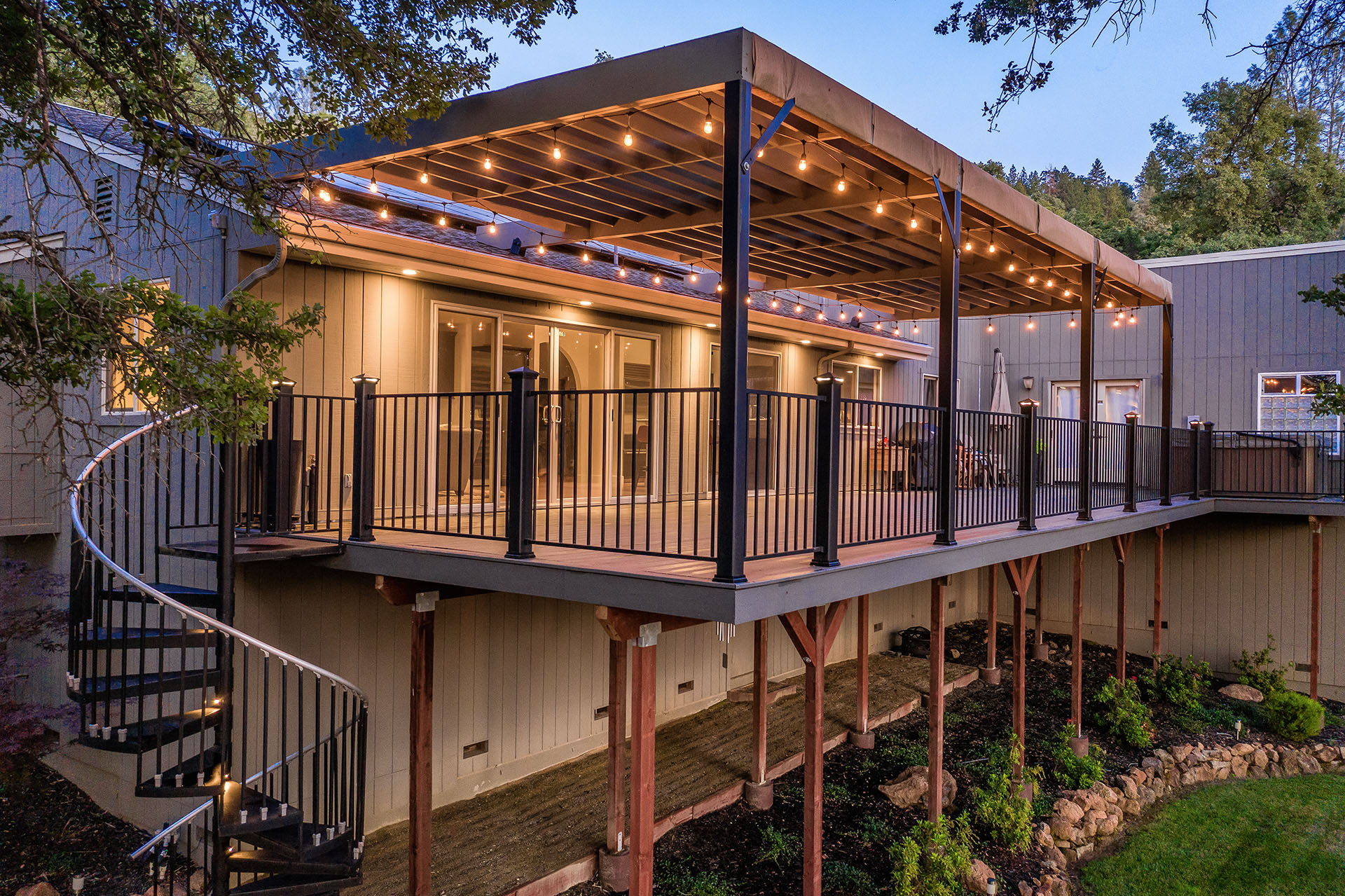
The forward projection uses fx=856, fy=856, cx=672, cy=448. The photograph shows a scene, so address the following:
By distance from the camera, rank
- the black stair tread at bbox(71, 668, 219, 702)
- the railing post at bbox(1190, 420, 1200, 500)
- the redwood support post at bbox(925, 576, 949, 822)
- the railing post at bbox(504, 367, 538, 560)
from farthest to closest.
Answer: the railing post at bbox(1190, 420, 1200, 500) → the redwood support post at bbox(925, 576, 949, 822) → the railing post at bbox(504, 367, 538, 560) → the black stair tread at bbox(71, 668, 219, 702)

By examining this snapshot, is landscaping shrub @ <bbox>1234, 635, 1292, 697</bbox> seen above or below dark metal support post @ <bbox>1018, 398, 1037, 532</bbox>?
below

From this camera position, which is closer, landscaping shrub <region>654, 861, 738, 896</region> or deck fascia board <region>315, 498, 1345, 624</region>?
deck fascia board <region>315, 498, 1345, 624</region>

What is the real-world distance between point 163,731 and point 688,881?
3415 millimetres

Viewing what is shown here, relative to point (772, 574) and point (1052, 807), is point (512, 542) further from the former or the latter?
point (1052, 807)

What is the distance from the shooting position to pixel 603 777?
24.3 ft

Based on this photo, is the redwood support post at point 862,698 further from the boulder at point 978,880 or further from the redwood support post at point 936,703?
the boulder at point 978,880

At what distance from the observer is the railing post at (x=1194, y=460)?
10969 mm

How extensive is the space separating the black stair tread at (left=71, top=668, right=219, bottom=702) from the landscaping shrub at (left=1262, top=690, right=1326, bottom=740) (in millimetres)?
11292

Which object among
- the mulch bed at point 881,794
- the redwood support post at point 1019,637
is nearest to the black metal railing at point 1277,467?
the mulch bed at point 881,794

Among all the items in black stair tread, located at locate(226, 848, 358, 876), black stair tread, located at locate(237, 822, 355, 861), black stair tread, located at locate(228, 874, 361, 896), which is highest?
black stair tread, located at locate(237, 822, 355, 861)

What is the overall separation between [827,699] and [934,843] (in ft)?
12.5

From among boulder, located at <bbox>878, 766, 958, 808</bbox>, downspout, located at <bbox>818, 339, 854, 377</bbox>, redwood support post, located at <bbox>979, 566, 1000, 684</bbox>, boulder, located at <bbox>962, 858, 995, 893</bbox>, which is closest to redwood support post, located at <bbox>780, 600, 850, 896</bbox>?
boulder, located at <bbox>962, 858, 995, 893</bbox>

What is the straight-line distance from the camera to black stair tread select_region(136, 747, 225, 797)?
4.29 metres

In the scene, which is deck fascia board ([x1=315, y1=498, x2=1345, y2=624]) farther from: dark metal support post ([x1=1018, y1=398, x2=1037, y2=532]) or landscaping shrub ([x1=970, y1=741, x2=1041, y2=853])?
landscaping shrub ([x1=970, y1=741, x2=1041, y2=853])
